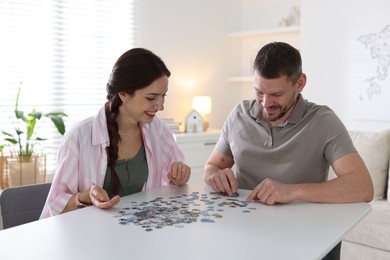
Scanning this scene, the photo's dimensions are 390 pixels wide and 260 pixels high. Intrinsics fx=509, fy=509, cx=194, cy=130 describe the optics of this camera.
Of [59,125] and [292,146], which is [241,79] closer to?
[59,125]

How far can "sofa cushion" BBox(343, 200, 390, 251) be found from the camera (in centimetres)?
333

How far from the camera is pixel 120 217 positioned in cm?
181

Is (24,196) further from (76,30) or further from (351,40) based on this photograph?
(351,40)

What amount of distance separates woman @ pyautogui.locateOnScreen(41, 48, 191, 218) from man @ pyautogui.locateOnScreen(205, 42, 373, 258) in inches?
12.1

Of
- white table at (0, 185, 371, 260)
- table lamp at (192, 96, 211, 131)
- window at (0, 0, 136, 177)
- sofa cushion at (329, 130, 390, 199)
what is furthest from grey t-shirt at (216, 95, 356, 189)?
table lamp at (192, 96, 211, 131)

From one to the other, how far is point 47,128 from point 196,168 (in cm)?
153

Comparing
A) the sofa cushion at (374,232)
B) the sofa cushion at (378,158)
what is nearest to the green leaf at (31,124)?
the sofa cushion at (378,158)

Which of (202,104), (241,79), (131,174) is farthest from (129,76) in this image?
(241,79)

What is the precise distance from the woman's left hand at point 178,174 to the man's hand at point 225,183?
0.16 meters

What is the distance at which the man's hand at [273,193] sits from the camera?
200cm

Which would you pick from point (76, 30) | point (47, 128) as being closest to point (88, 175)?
point (47, 128)

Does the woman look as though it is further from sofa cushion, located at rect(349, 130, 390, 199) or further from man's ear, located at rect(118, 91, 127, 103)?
sofa cushion, located at rect(349, 130, 390, 199)

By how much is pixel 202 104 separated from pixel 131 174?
Result: 3.17m

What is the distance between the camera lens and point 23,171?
13.0ft
